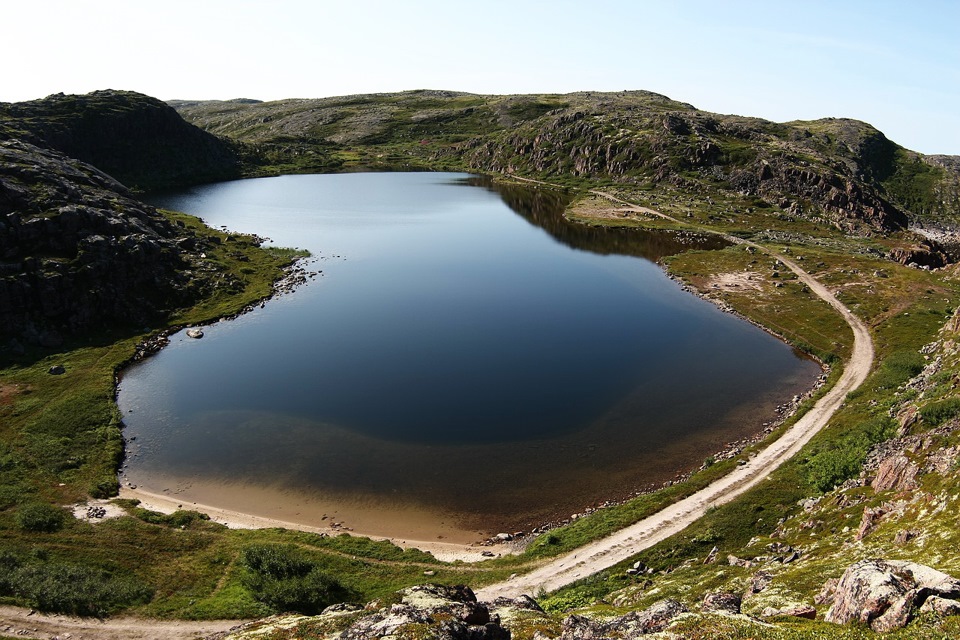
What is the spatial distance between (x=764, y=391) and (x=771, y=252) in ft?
250

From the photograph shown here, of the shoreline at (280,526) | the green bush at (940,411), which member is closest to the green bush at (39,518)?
the shoreline at (280,526)

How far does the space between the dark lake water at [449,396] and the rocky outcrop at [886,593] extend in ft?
105

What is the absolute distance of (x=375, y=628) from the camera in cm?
2395

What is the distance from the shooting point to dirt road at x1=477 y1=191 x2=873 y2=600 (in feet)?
131

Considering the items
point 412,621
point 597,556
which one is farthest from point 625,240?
point 412,621

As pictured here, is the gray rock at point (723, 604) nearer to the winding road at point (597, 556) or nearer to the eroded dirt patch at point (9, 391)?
the winding road at point (597, 556)

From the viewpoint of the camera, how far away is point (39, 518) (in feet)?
146

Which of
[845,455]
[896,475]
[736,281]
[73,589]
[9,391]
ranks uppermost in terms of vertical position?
[736,281]

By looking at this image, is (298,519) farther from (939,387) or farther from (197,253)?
(197,253)

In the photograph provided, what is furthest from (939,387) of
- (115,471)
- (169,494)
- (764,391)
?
(115,471)

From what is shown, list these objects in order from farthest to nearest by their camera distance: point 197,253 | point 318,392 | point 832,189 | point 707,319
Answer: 1. point 832,189
2. point 197,253
3. point 707,319
4. point 318,392

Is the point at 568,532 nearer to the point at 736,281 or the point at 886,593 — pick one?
the point at 886,593

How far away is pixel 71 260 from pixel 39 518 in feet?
205

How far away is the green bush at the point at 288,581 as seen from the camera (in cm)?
3688
